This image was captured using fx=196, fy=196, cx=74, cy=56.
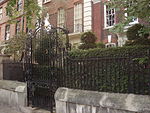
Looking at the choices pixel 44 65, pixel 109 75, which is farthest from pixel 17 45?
pixel 109 75

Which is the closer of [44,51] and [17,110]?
[44,51]

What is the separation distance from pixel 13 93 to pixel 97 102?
4206 mm

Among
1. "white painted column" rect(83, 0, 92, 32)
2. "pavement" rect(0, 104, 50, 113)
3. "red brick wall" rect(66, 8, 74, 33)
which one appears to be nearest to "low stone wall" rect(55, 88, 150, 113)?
"pavement" rect(0, 104, 50, 113)

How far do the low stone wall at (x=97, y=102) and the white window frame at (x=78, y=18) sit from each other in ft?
40.7

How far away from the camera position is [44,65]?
7.00m

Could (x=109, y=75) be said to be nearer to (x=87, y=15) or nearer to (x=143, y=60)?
(x=143, y=60)

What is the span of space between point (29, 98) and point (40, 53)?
5.77ft

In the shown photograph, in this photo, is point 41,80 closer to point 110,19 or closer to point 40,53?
point 40,53

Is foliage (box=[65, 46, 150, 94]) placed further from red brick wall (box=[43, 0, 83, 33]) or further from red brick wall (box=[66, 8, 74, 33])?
red brick wall (box=[43, 0, 83, 33])

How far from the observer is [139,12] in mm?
3918

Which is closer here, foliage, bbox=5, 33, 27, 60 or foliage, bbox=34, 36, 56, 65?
foliage, bbox=34, 36, 56, 65

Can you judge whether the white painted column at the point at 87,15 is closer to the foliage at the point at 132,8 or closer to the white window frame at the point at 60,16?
the white window frame at the point at 60,16

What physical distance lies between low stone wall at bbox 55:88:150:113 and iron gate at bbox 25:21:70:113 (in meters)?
0.68

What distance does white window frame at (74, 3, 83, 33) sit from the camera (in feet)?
58.6
